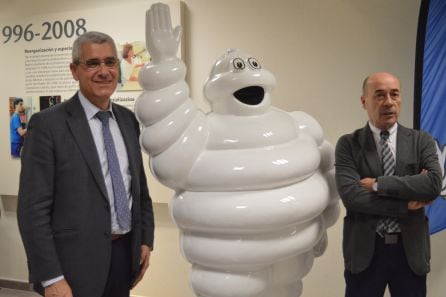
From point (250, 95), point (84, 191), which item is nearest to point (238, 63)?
point (250, 95)

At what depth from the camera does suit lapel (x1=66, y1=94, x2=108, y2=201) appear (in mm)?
1372

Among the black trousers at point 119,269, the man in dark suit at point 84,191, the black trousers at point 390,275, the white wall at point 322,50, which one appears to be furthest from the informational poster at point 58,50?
the black trousers at point 390,275

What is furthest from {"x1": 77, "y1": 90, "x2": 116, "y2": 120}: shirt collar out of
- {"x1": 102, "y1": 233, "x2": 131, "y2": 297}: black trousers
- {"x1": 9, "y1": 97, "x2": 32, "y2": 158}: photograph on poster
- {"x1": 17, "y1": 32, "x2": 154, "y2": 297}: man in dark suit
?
{"x1": 9, "y1": 97, "x2": 32, "y2": 158}: photograph on poster

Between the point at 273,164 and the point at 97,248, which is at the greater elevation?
the point at 273,164

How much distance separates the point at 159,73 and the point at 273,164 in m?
0.41

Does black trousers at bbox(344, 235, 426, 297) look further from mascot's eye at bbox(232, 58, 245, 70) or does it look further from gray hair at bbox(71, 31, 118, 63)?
gray hair at bbox(71, 31, 118, 63)

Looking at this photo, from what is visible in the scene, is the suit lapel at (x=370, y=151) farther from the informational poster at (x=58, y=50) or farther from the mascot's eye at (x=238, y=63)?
the informational poster at (x=58, y=50)

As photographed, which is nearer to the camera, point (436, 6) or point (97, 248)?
point (97, 248)

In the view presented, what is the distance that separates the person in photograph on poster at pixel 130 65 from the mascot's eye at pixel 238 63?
1493 millimetres

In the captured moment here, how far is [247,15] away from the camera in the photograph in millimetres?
2500

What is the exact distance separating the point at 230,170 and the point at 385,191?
0.64m

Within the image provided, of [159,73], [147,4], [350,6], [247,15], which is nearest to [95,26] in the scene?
[147,4]

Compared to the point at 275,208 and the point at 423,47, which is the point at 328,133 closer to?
the point at 423,47

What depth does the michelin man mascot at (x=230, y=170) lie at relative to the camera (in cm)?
115
